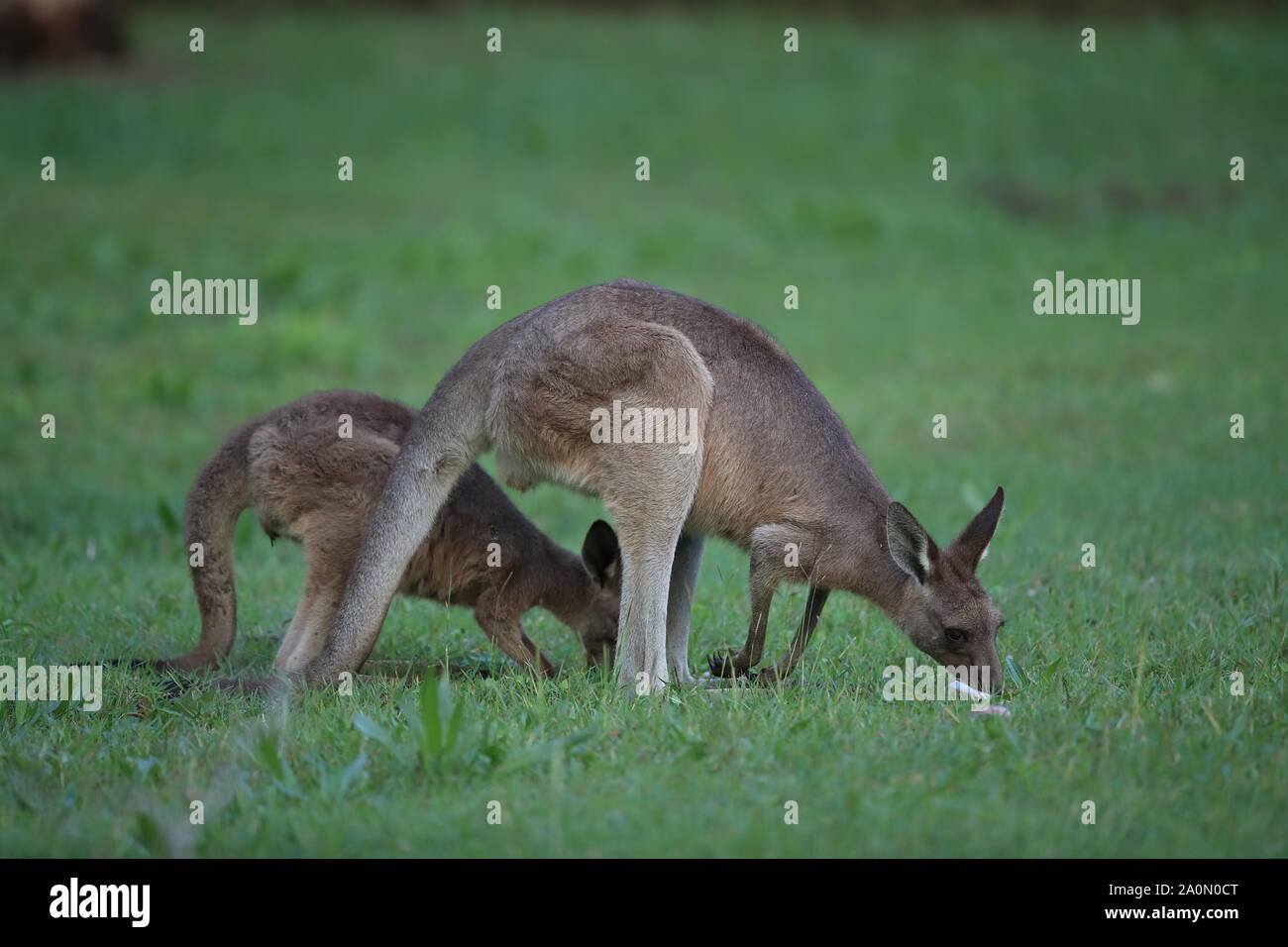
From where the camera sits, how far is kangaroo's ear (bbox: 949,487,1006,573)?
564 cm

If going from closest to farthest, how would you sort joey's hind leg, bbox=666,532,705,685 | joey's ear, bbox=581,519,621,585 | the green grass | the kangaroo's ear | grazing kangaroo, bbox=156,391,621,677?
1. the green grass
2. the kangaroo's ear
3. joey's hind leg, bbox=666,532,705,685
4. grazing kangaroo, bbox=156,391,621,677
5. joey's ear, bbox=581,519,621,585

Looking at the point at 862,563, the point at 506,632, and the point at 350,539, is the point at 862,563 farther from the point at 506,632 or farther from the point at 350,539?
the point at 350,539

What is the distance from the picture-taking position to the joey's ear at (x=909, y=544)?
5535 mm

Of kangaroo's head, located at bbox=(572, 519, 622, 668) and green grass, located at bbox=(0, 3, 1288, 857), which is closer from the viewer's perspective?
green grass, located at bbox=(0, 3, 1288, 857)

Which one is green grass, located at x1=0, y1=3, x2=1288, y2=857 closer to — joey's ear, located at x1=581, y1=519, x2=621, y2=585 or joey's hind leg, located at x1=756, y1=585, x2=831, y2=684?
joey's hind leg, located at x1=756, y1=585, x2=831, y2=684

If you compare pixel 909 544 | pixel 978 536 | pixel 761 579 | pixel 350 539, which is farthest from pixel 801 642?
pixel 350 539

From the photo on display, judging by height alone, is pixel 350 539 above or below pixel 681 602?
above

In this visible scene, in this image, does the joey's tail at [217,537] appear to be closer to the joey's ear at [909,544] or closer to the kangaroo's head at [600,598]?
the kangaroo's head at [600,598]

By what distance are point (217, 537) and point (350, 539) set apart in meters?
0.62

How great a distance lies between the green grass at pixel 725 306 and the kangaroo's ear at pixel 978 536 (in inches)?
20.0

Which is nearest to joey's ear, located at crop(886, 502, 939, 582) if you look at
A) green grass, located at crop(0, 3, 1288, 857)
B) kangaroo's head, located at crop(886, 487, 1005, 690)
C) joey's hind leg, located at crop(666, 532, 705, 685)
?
kangaroo's head, located at crop(886, 487, 1005, 690)

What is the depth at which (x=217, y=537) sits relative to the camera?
6.43 m

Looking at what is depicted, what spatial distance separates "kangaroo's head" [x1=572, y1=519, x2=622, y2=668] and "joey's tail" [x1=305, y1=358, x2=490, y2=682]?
2.42 ft

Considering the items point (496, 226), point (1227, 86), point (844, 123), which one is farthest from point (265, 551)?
point (1227, 86)
